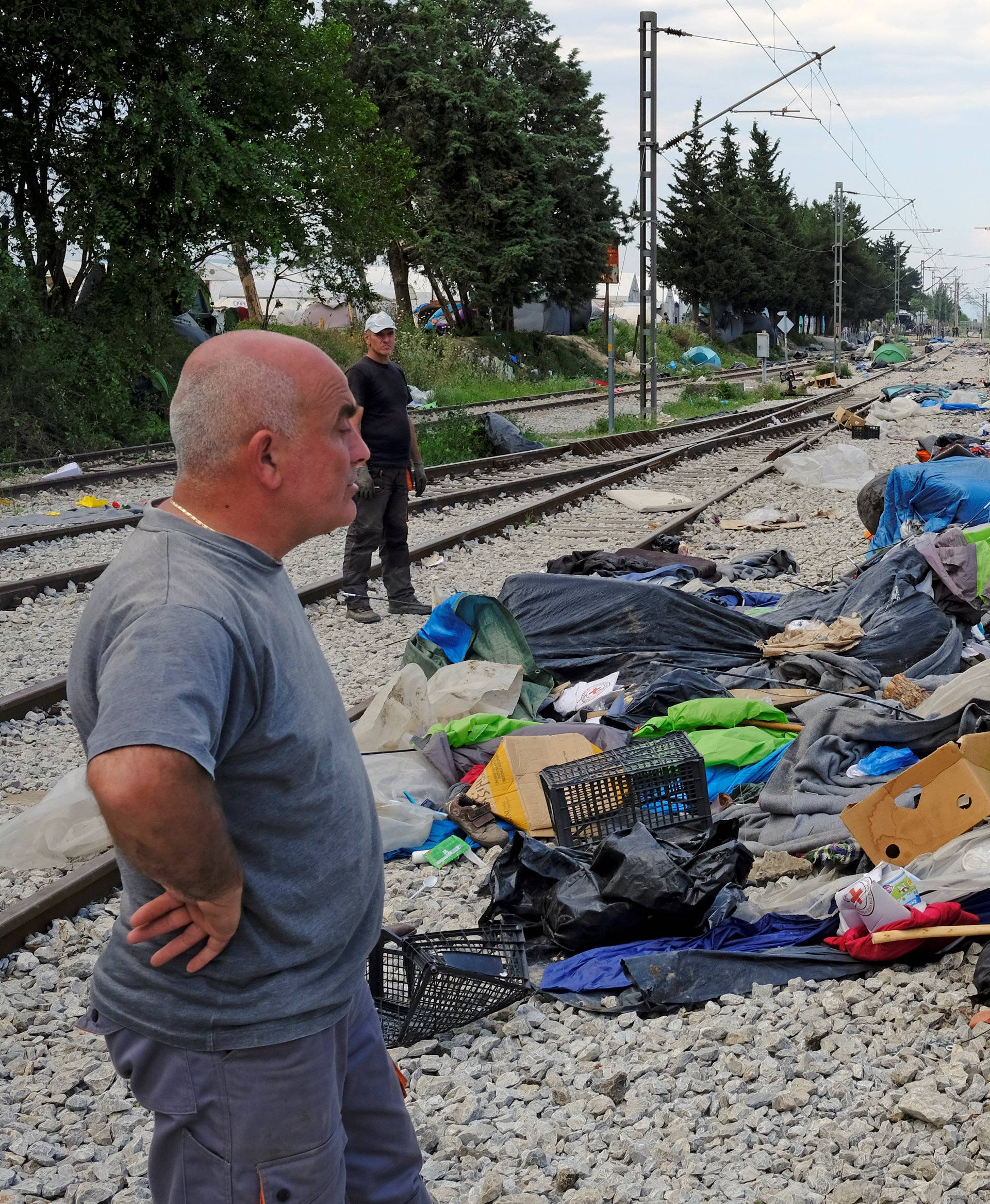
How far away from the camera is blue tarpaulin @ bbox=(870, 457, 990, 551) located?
32.8 feet

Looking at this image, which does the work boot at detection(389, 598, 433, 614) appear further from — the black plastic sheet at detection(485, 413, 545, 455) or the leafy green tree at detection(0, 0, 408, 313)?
the leafy green tree at detection(0, 0, 408, 313)

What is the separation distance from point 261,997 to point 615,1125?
1.90 meters

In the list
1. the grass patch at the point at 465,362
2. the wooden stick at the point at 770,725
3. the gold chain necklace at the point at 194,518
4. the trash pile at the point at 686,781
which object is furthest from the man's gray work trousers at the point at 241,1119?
the grass patch at the point at 465,362

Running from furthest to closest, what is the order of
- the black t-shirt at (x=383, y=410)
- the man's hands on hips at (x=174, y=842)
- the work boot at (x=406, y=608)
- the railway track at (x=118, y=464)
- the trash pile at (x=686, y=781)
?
the railway track at (x=118, y=464) → the work boot at (x=406, y=608) → the black t-shirt at (x=383, y=410) → the trash pile at (x=686, y=781) → the man's hands on hips at (x=174, y=842)

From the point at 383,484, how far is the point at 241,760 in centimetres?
765

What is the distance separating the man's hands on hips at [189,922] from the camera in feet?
5.77

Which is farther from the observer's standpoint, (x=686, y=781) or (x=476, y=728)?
(x=476, y=728)

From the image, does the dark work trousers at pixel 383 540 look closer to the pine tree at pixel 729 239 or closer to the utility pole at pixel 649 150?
the utility pole at pixel 649 150

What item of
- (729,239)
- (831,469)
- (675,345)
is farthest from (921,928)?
(729,239)

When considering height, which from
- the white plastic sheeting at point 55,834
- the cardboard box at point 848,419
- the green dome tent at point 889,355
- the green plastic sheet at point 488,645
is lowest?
the white plastic sheeting at point 55,834

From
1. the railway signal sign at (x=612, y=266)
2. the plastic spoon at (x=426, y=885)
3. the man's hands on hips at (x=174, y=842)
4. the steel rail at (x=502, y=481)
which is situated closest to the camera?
the man's hands on hips at (x=174, y=842)

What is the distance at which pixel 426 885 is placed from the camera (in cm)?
496

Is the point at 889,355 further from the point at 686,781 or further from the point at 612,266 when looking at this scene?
the point at 686,781

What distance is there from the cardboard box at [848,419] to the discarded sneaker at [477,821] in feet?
69.3
